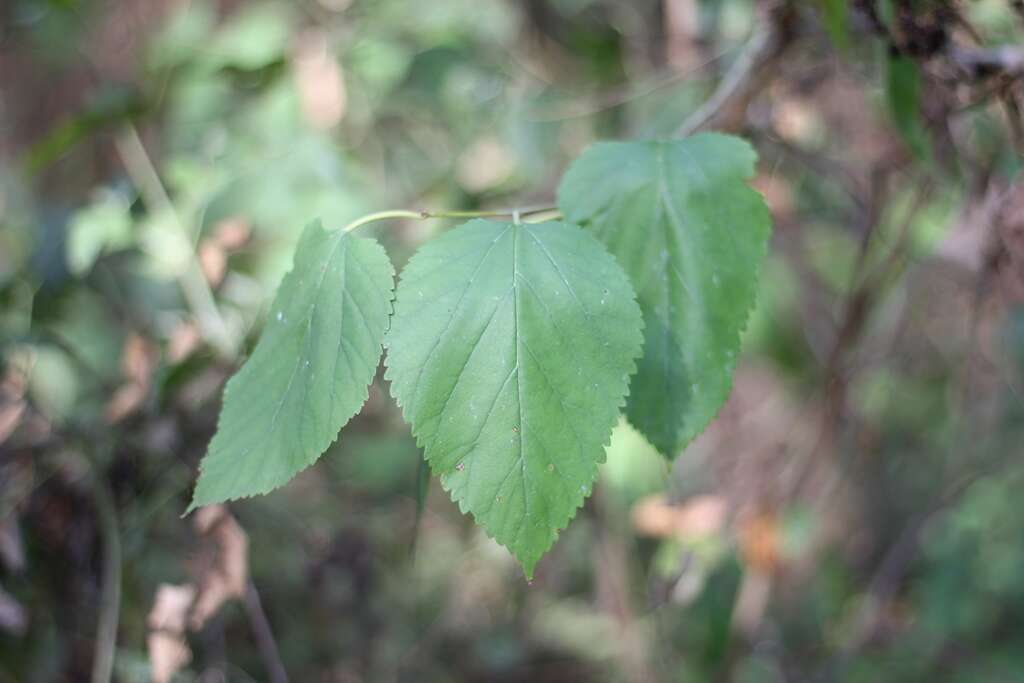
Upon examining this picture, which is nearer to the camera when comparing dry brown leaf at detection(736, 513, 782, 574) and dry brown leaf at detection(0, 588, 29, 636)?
dry brown leaf at detection(0, 588, 29, 636)

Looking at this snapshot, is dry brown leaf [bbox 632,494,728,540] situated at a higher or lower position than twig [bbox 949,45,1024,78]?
lower

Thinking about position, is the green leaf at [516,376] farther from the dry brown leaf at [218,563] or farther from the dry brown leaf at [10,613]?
the dry brown leaf at [10,613]

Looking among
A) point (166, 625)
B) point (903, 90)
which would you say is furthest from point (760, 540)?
point (166, 625)

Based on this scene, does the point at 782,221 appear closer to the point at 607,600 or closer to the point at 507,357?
the point at 607,600

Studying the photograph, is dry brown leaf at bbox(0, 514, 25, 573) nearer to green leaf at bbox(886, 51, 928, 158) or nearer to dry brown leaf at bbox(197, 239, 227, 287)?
dry brown leaf at bbox(197, 239, 227, 287)

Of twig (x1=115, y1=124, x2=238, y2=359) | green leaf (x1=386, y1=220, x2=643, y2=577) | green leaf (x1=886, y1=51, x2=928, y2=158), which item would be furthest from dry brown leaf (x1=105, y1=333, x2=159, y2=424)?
green leaf (x1=886, y1=51, x2=928, y2=158)

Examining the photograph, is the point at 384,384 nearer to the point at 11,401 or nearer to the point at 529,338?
the point at 11,401

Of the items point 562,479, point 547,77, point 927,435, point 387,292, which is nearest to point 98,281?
point 547,77

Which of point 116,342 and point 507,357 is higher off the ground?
point 507,357
